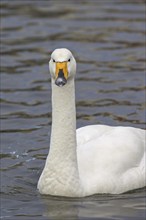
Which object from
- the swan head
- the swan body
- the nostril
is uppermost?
the swan head

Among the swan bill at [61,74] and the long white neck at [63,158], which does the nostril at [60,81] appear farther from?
the long white neck at [63,158]

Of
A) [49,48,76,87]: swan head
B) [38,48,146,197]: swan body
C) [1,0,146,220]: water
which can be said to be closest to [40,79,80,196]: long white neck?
[38,48,146,197]: swan body

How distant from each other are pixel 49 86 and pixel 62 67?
512 cm

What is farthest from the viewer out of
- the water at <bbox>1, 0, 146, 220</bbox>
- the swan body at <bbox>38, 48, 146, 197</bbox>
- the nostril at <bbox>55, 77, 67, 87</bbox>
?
the water at <bbox>1, 0, 146, 220</bbox>

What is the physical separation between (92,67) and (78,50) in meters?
1.28

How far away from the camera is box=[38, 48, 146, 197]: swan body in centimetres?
982

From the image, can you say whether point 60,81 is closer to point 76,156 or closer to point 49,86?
point 76,156

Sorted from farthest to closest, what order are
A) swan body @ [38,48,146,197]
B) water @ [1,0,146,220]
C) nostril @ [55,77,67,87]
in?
water @ [1,0,146,220] < swan body @ [38,48,146,197] < nostril @ [55,77,67,87]

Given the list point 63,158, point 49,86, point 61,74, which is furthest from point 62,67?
point 49,86

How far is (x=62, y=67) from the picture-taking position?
9570 millimetres

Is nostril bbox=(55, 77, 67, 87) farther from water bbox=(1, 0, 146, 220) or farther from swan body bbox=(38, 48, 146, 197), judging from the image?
water bbox=(1, 0, 146, 220)

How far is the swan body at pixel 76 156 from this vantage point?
32.2ft

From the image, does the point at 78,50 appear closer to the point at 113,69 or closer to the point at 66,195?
the point at 113,69

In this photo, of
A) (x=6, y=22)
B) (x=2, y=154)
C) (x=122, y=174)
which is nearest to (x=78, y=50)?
(x=6, y=22)
